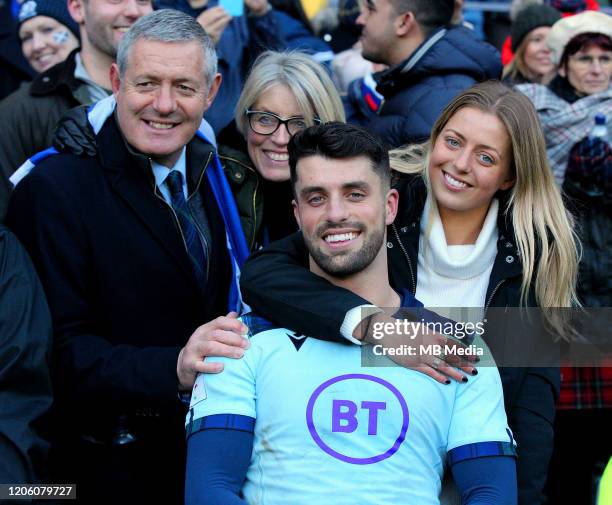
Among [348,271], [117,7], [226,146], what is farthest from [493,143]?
[117,7]

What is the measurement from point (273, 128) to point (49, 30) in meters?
2.28

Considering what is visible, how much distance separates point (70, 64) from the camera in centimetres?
483

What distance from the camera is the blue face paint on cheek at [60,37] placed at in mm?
5940

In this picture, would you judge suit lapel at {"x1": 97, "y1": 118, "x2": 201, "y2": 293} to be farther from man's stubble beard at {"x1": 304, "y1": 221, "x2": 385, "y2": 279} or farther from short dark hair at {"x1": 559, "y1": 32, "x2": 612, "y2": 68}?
short dark hair at {"x1": 559, "y1": 32, "x2": 612, "y2": 68}

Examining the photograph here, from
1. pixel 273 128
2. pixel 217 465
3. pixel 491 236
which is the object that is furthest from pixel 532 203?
pixel 217 465

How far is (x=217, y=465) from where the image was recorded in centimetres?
317

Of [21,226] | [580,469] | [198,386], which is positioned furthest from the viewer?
[580,469]

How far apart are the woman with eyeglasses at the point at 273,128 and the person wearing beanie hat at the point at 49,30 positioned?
1.96m

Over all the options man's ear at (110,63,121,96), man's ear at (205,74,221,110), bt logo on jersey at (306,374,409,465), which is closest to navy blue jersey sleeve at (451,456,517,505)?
bt logo on jersey at (306,374,409,465)

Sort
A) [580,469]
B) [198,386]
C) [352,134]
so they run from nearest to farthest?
[198,386] → [352,134] → [580,469]

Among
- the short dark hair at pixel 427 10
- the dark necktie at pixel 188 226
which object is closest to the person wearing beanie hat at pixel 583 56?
the short dark hair at pixel 427 10

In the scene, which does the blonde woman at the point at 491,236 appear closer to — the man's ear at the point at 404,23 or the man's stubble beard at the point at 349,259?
the man's stubble beard at the point at 349,259

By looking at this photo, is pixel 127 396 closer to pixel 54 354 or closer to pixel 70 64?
pixel 54 354

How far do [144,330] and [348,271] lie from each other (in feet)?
2.89
